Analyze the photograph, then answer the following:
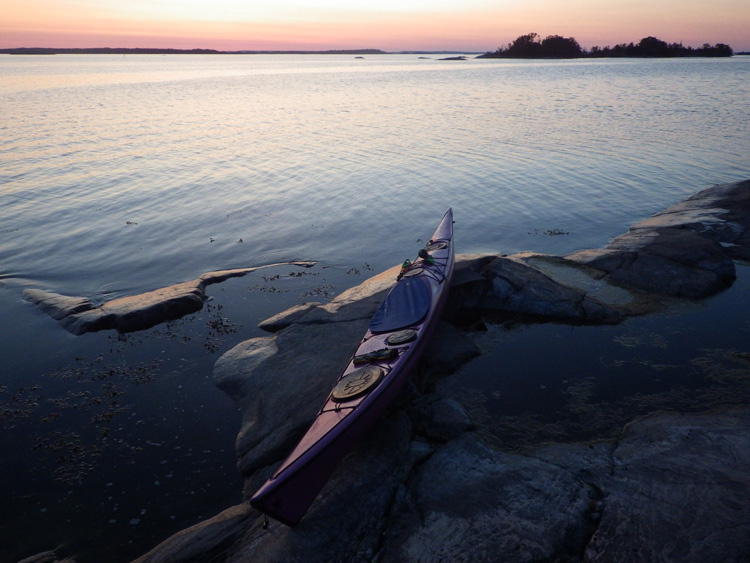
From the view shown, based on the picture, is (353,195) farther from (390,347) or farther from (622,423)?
(622,423)

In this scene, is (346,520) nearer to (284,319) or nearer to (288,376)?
(288,376)

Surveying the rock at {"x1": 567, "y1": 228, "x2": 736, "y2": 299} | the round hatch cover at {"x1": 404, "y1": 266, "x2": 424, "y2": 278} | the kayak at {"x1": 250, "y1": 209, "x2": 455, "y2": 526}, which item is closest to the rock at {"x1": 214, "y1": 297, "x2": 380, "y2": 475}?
the kayak at {"x1": 250, "y1": 209, "x2": 455, "y2": 526}

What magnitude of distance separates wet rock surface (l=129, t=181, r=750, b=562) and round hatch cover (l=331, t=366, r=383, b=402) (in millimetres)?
766

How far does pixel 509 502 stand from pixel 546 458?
1247 millimetres

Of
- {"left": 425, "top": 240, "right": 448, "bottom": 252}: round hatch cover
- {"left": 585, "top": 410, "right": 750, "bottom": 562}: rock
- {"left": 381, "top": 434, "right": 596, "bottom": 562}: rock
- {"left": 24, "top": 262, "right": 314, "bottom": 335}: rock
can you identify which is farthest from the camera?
{"left": 425, "top": 240, "right": 448, "bottom": 252}: round hatch cover

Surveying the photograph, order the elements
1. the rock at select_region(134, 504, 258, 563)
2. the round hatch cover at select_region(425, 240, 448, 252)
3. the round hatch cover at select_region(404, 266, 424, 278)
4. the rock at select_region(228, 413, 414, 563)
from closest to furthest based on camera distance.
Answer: the rock at select_region(228, 413, 414, 563)
the rock at select_region(134, 504, 258, 563)
the round hatch cover at select_region(404, 266, 424, 278)
the round hatch cover at select_region(425, 240, 448, 252)

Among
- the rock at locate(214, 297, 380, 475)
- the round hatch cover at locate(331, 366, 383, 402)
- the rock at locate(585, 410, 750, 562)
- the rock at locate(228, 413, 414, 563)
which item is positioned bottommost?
the rock at locate(214, 297, 380, 475)

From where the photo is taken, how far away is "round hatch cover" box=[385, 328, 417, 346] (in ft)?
30.3

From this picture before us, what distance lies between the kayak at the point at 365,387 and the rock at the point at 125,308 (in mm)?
5725

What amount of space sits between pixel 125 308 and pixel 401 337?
7.52 meters

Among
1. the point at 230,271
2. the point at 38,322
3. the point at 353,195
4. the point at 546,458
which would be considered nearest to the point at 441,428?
the point at 546,458

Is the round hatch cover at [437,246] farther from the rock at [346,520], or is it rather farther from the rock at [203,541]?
the rock at [203,541]

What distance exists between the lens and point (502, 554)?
18.5 ft

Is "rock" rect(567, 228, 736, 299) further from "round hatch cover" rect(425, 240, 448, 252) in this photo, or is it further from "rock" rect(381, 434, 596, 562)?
"rock" rect(381, 434, 596, 562)
